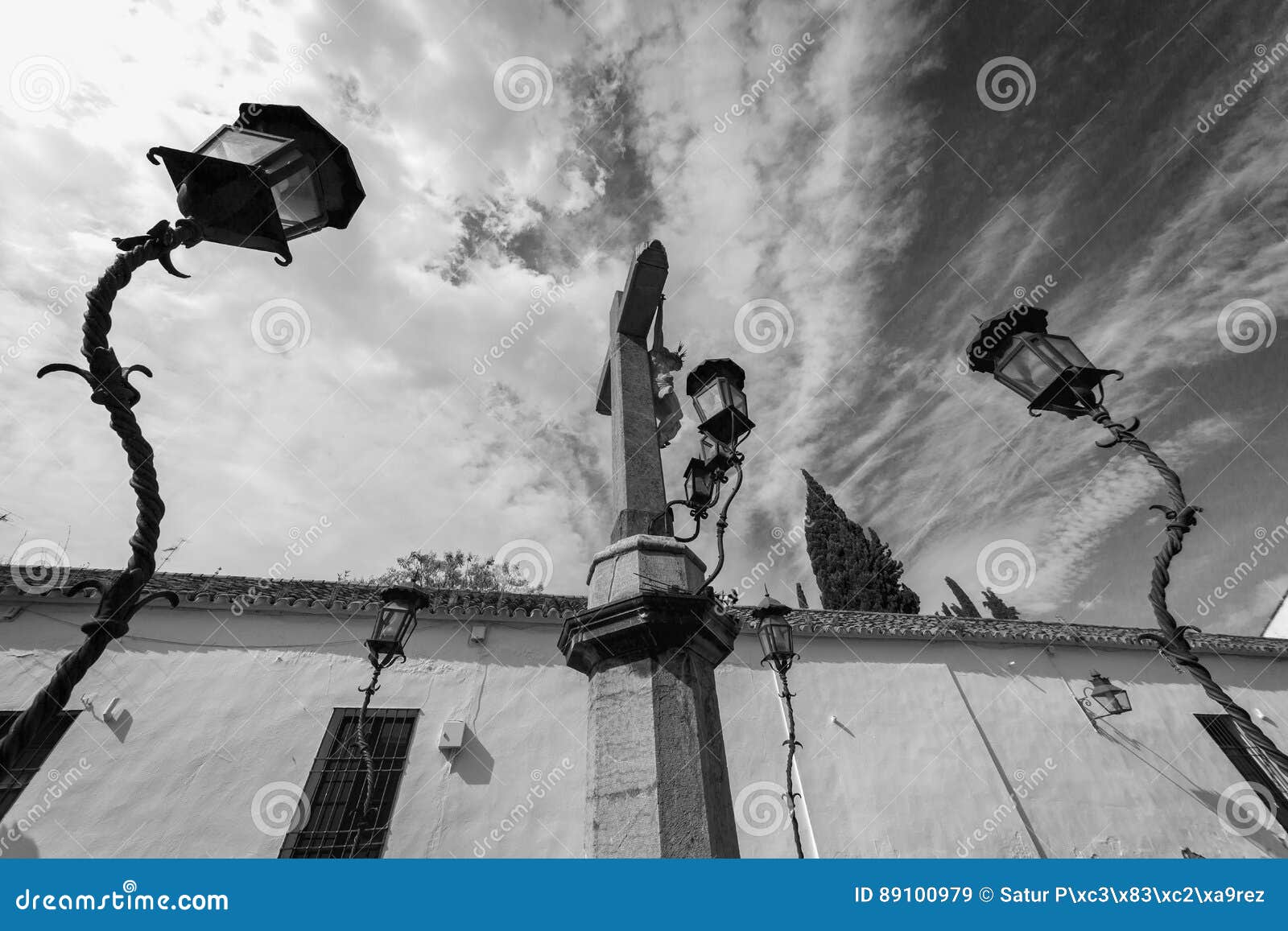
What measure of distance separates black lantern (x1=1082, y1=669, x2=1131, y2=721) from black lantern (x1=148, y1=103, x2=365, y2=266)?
12.7 m

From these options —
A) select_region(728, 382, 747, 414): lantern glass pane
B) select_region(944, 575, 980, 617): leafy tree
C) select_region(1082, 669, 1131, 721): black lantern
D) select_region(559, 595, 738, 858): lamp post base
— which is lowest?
select_region(559, 595, 738, 858): lamp post base

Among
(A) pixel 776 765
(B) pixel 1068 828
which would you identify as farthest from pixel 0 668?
(B) pixel 1068 828

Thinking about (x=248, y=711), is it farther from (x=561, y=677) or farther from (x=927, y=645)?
(x=927, y=645)

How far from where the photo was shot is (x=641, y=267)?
419cm

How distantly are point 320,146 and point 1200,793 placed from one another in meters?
15.0

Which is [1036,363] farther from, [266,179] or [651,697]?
[266,179]

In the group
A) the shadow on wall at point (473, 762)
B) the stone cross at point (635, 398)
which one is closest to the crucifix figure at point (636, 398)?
the stone cross at point (635, 398)

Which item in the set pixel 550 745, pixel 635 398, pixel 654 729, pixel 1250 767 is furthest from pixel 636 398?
pixel 1250 767

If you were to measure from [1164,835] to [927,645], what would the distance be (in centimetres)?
453

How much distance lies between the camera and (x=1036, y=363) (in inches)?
119

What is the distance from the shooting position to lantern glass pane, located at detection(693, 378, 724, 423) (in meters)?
3.66

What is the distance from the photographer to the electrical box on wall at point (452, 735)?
7.27 m

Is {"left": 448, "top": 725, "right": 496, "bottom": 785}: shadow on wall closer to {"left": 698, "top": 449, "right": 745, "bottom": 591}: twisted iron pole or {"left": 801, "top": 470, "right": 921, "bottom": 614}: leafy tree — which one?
{"left": 698, "top": 449, "right": 745, "bottom": 591}: twisted iron pole

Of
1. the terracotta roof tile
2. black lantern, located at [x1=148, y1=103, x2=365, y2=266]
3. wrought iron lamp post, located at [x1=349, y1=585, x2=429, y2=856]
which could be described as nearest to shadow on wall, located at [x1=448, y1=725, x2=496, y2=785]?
wrought iron lamp post, located at [x1=349, y1=585, x2=429, y2=856]
